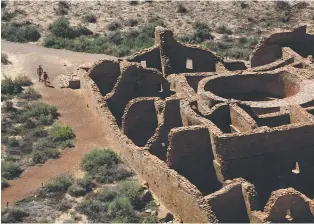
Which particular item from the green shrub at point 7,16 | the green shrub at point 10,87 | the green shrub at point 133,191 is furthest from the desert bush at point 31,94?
the green shrub at point 7,16

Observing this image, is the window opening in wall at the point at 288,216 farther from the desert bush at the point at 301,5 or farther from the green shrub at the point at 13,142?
the desert bush at the point at 301,5

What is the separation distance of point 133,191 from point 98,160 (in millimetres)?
2841

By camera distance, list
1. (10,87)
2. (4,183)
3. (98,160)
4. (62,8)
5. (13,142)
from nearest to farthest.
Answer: (4,183) < (98,160) < (13,142) < (10,87) < (62,8)

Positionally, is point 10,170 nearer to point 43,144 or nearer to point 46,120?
point 43,144

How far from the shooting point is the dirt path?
25453 mm

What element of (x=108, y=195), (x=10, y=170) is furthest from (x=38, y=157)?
(x=108, y=195)

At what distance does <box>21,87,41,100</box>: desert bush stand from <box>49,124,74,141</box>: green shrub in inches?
173

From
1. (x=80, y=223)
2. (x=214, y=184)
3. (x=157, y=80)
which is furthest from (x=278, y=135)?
(x=157, y=80)

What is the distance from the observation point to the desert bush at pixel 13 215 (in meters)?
22.5

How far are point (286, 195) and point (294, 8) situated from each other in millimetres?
30525

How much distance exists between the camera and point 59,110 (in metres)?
32.5

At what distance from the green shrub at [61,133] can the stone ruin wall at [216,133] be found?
5.16 ft

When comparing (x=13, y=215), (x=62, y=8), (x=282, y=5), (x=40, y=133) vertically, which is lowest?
(x=13, y=215)

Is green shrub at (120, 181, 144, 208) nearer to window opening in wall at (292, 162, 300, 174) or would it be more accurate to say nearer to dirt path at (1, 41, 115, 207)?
dirt path at (1, 41, 115, 207)
